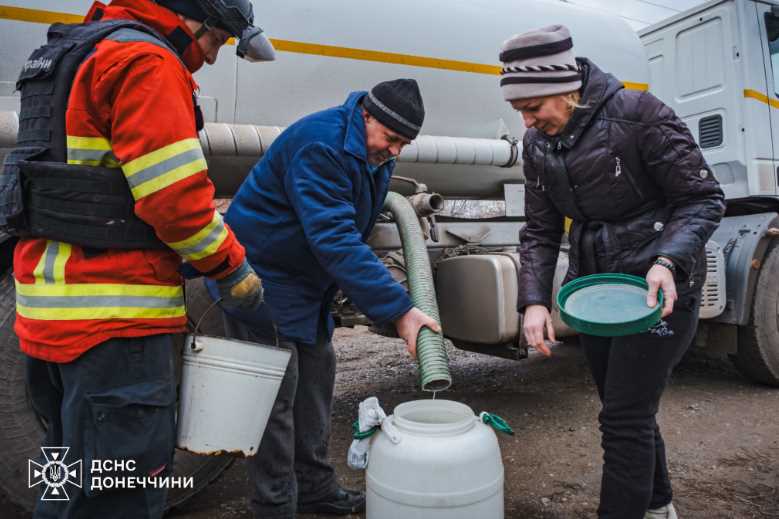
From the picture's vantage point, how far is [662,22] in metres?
4.69

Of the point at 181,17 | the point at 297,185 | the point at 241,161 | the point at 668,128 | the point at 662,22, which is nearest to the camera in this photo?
the point at 181,17

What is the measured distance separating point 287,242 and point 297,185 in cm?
21

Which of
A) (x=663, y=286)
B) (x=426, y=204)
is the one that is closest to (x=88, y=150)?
(x=663, y=286)

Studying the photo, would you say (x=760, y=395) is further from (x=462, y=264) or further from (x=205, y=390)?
(x=205, y=390)

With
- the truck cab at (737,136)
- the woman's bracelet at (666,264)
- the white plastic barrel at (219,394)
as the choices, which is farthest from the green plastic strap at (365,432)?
the truck cab at (737,136)

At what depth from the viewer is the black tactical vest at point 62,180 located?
1.34 m

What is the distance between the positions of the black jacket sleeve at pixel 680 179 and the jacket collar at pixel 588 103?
102mm

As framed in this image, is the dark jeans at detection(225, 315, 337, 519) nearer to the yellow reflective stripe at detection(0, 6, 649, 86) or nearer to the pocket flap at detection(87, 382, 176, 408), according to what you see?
the pocket flap at detection(87, 382, 176, 408)

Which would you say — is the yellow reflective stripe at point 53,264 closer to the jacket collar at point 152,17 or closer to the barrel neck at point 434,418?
the jacket collar at point 152,17

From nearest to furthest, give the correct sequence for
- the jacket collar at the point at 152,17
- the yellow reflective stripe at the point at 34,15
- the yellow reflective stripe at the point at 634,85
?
the jacket collar at the point at 152,17
the yellow reflective stripe at the point at 34,15
the yellow reflective stripe at the point at 634,85

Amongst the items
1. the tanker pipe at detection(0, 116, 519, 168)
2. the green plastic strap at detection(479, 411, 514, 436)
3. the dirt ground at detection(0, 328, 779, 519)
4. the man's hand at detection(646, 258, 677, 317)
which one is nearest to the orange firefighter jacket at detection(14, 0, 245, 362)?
the green plastic strap at detection(479, 411, 514, 436)

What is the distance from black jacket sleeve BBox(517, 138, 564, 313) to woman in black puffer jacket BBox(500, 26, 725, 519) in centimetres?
18

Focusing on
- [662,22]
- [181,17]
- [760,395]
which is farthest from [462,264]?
[662,22]

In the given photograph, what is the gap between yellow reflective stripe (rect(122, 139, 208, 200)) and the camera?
1.30m
